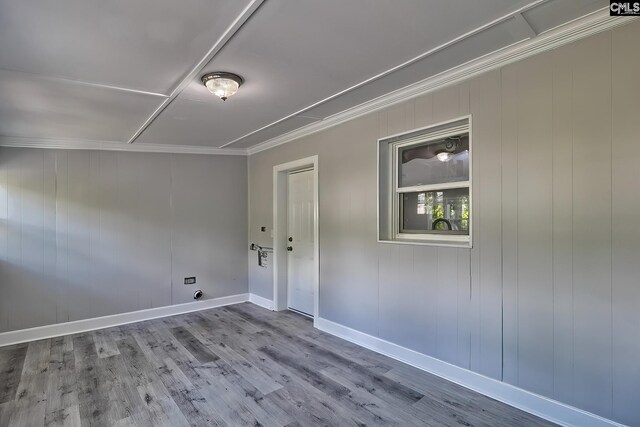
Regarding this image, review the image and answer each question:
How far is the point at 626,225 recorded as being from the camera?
6.32 feet

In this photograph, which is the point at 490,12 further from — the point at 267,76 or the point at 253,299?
the point at 253,299

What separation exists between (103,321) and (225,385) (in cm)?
262

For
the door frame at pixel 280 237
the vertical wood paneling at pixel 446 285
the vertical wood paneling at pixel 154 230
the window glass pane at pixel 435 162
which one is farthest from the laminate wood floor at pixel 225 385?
the window glass pane at pixel 435 162

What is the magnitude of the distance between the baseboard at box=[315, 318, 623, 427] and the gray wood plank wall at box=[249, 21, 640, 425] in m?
0.05

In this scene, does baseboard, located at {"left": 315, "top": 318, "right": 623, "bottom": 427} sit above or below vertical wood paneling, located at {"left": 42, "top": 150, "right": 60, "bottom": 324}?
below

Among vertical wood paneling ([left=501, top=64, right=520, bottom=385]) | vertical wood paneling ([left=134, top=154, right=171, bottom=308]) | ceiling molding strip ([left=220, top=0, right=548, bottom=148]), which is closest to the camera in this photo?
ceiling molding strip ([left=220, top=0, right=548, bottom=148])

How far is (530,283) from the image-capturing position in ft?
7.58

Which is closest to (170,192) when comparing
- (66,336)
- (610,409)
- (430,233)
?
(66,336)

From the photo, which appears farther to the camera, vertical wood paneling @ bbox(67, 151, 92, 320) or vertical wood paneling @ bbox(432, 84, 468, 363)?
vertical wood paneling @ bbox(67, 151, 92, 320)

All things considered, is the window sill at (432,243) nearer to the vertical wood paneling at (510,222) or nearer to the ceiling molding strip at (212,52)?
the vertical wood paneling at (510,222)

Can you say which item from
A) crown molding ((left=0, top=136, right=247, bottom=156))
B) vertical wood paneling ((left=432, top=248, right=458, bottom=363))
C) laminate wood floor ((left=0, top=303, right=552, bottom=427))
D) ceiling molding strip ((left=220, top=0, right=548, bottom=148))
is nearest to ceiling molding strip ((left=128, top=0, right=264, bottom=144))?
ceiling molding strip ((left=220, top=0, right=548, bottom=148))

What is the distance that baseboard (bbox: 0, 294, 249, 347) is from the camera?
4.05m

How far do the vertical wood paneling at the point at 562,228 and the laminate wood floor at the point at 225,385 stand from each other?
0.40m

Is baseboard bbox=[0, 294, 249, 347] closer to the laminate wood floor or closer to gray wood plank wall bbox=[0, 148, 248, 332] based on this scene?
gray wood plank wall bbox=[0, 148, 248, 332]
